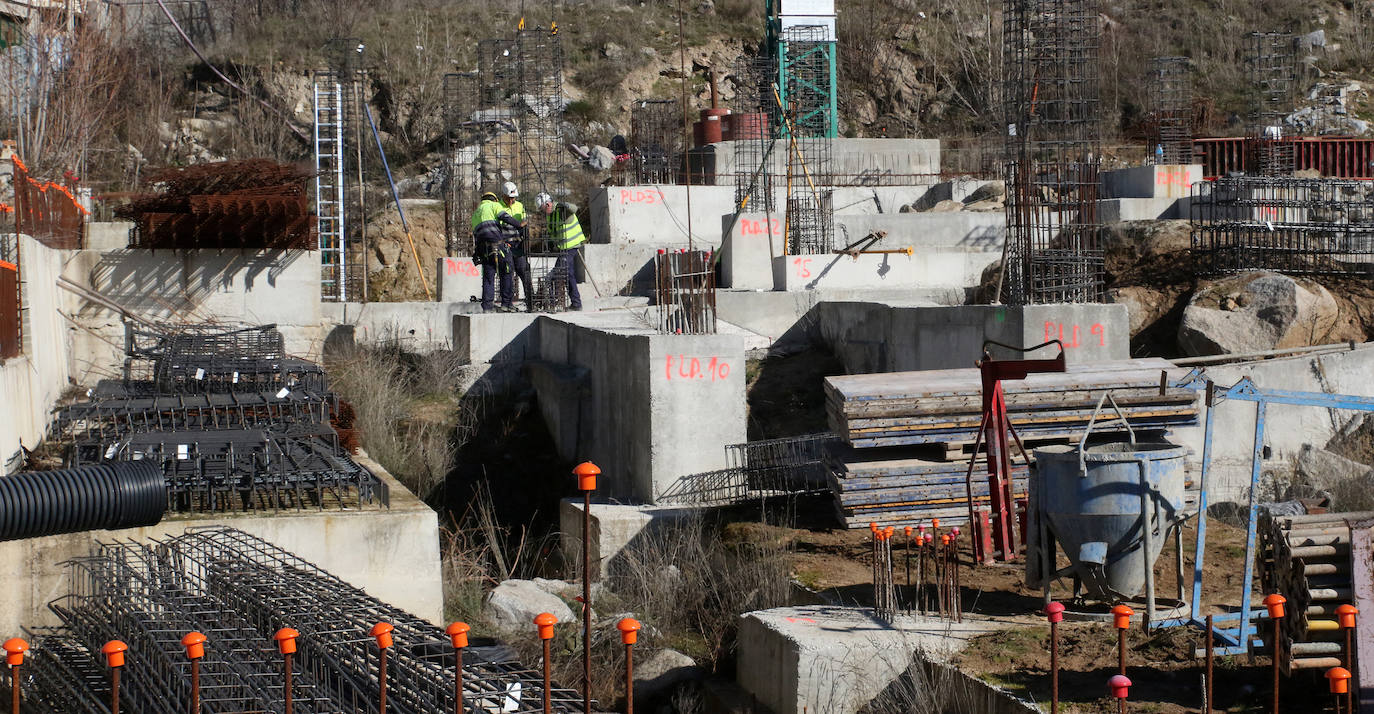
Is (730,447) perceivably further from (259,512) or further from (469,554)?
(259,512)

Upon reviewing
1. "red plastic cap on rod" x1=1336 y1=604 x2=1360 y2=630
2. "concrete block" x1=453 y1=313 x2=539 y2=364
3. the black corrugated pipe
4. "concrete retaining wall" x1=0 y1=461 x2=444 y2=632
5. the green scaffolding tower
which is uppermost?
the green scaffolding tower

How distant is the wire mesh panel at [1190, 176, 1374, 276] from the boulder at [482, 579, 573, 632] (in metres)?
11.9

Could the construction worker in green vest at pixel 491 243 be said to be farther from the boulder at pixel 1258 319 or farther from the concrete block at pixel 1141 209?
the concrete block at pixel 1141 209

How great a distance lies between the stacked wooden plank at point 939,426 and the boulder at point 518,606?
8.34 ft

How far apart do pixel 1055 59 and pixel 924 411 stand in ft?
22.2

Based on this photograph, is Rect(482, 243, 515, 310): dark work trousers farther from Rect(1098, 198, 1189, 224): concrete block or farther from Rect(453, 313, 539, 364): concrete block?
Rect(1098, 198, 1189, 224): concrete block

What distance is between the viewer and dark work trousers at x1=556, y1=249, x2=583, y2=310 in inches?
755

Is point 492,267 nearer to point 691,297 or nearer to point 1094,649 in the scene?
point 691,297

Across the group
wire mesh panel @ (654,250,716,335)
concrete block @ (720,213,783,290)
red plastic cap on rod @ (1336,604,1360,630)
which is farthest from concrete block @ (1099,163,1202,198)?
red plastic cap on rod @ (1336,604,1360,630)

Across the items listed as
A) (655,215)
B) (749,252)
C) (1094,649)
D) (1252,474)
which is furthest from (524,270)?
(1252,474)

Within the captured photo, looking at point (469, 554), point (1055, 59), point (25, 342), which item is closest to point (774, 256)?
point (1055, 59)

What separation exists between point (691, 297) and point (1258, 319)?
25.8ft

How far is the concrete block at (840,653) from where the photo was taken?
796 cm

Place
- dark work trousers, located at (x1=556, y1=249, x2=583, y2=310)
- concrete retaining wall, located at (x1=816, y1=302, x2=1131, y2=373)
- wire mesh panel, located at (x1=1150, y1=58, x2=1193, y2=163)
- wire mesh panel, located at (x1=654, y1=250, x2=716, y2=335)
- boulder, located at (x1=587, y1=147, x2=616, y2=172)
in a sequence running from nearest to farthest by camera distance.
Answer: wire mesh panel, located at (x1=654, y1=250, x2=716, y2=335)
concrete retaining wall, located at (x1=816, y1=302, x2=1131, y2=373)
dark work trousers, located at (x1=556, y1=249, x2=583, y2=310)
wire mesh panel, located at (x1=1150, y1=58, x2=1193, y2=163)
boulder, located at (x1=587, y1=147, x2=616, y2=172)
